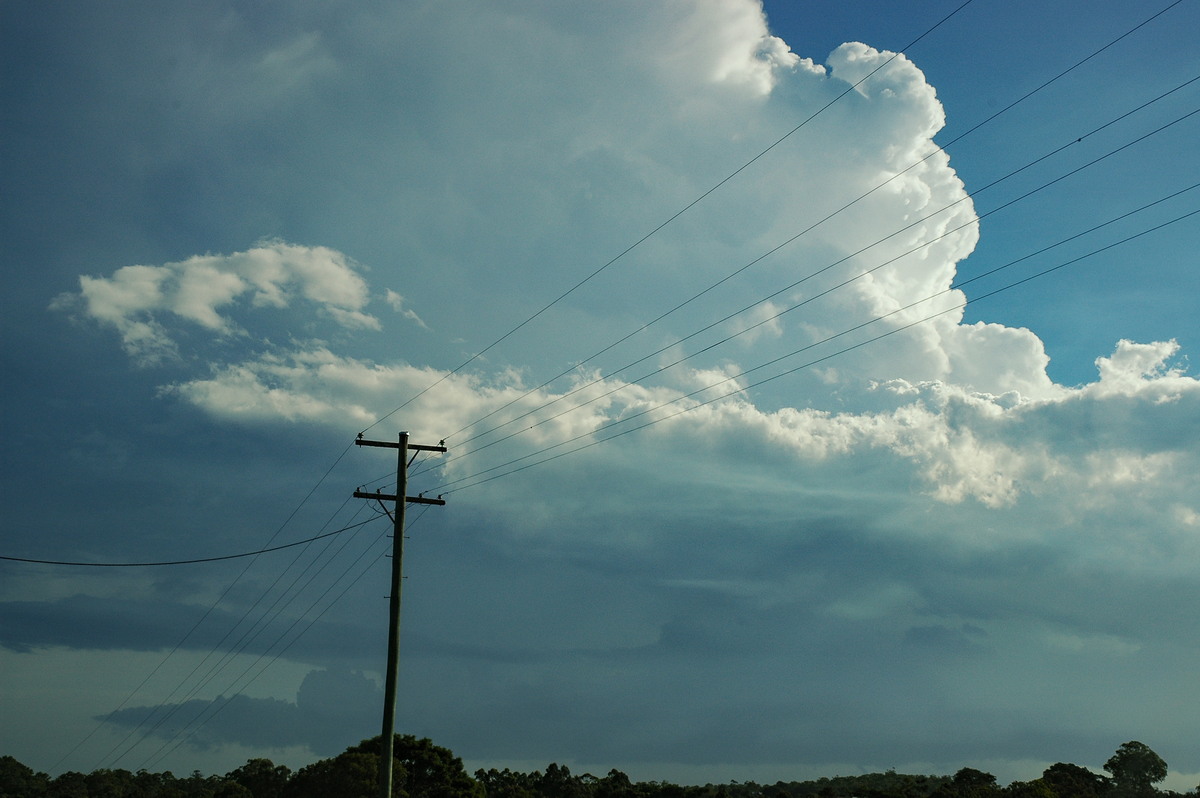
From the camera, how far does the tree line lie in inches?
3066

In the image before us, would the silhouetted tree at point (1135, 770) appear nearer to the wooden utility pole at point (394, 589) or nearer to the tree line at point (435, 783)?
the tree line at point (435, 783)

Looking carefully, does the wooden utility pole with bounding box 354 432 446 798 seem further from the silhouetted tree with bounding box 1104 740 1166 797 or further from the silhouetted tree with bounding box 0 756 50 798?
the silhouetted tree with bounding box 0 756 50 798

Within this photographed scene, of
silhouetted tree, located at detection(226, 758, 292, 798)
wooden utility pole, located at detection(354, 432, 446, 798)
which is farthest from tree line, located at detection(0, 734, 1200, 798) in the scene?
wooden utility pole, located at detection(354, 432, 446, 798)

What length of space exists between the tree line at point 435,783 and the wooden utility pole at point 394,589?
47840mm

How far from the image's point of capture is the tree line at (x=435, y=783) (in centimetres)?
7788

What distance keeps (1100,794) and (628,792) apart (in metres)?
67.2

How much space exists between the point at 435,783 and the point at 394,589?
183ft

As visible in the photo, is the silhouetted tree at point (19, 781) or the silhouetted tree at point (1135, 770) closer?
the silhouetted tree at point (1135, 770)

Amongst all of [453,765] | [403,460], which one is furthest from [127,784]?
[403,460]

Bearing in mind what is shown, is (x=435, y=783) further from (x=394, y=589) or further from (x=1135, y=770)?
(x=1135, y=770)

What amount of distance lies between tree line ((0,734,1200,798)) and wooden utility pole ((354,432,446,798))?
47840 millimetres

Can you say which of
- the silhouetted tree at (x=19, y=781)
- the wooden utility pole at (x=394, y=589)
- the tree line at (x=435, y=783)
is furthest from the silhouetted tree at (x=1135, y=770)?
the silhouetted tree at (x=19, y=781)

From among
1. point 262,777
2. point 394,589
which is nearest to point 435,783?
point 262,777

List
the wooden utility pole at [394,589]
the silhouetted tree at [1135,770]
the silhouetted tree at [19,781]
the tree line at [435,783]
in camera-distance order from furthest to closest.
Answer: the silhouetted tree at [19,781]
the silhouetted tree at [1135,770]
the tree line at [435,783]
the wooden utility pole at [394,589]
